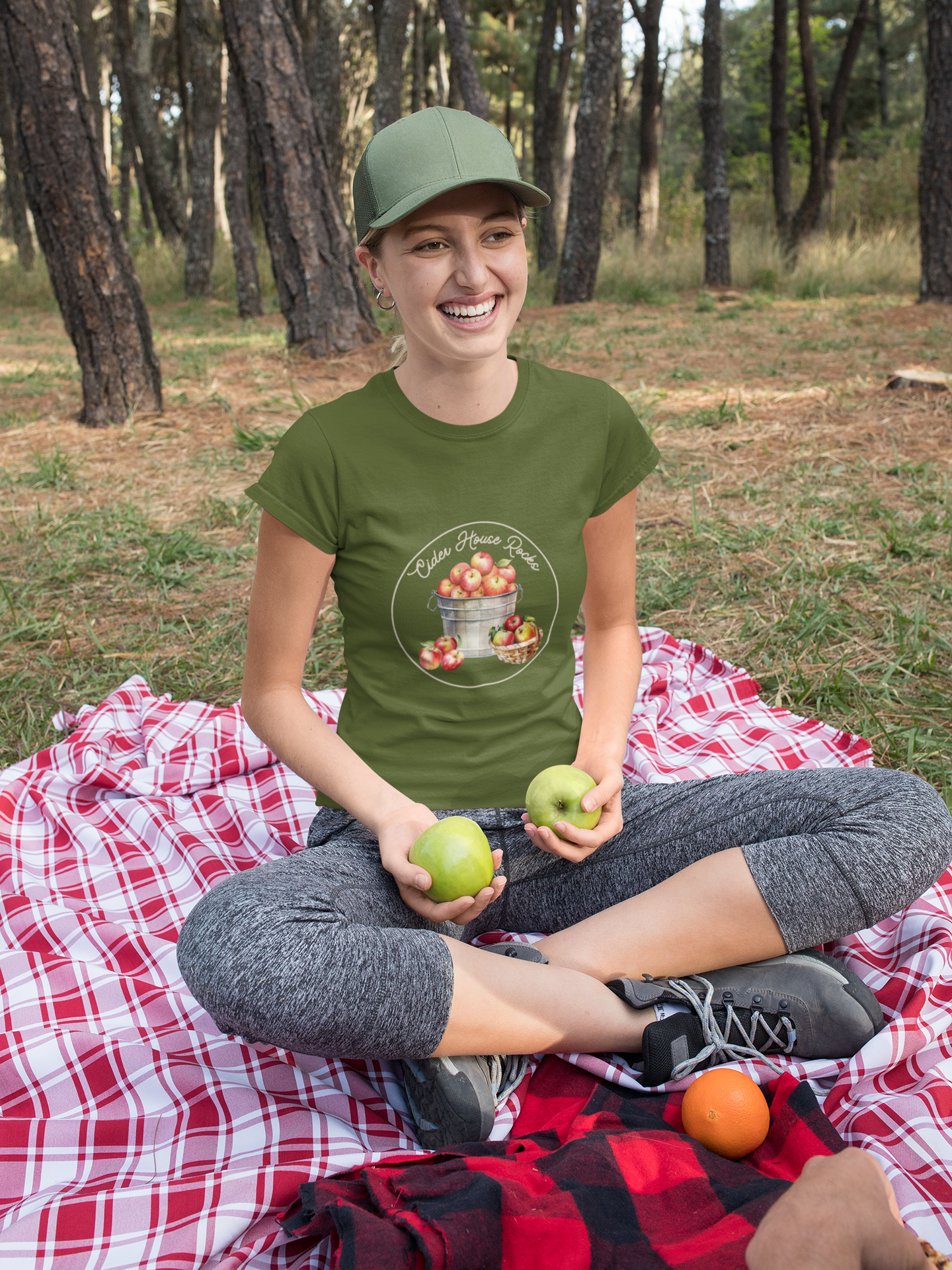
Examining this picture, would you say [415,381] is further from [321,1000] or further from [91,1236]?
[91,1236]

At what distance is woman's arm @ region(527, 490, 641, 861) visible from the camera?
2.07 meters

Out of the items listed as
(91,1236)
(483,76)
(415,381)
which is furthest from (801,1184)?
(483,76)

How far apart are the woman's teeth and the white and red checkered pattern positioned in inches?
58.7

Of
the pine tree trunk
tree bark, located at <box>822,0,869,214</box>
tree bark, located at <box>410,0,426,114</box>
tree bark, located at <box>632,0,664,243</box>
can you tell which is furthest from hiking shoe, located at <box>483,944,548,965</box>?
tree bark, located at <box>410,0,426,114</box>

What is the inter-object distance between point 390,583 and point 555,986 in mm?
859

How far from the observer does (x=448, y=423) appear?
204 centimetres

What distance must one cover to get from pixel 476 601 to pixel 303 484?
0.43 metres

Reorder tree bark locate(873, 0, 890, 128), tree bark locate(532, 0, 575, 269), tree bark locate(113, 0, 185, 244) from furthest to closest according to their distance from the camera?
1. tree bark locate(873, 0, 890, 128)
2. tree bark locate(113, 0, 185, 244)
3. tree bark locate(532, 0, 575, 269)

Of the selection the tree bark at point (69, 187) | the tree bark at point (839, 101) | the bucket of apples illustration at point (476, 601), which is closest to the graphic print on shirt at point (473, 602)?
the bucket of apples illustration at point (476, 601)

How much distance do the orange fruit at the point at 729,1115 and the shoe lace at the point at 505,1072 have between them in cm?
33

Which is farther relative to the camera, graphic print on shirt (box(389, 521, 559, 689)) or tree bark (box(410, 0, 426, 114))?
tree bark (box(410, 0, 426, 114))

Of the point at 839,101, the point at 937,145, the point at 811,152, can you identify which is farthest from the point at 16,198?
the point at 937,145

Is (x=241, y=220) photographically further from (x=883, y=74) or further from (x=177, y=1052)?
(x=883, y=74)

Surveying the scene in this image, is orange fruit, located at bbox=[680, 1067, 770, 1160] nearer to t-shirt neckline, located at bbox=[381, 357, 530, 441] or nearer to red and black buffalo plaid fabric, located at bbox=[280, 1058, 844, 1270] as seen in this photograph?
red and black buffalo plaid fabric, located at bbox=[280, 1058, 844, 1270]
